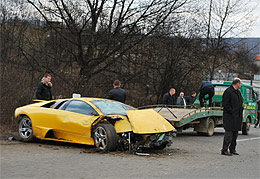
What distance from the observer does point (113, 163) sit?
842 centimetres

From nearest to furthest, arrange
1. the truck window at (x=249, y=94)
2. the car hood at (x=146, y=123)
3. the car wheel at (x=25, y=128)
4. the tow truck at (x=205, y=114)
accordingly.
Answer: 1. the car hood at (x=146, y=123)
2. the car wheel at (x=25, y=128)
3. the tow truck at (x=205, y=114)
4. the truck window at (x=249, y=94)

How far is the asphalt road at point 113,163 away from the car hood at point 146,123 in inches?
23.9

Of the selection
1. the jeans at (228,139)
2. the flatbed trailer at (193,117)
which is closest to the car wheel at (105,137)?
the jeans at (228,139)

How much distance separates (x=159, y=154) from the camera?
10.1 metres

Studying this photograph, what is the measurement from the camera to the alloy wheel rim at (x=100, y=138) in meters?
9.89

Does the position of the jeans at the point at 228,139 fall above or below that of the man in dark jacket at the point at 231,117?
below

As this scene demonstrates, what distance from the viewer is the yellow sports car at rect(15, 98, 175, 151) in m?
9.88

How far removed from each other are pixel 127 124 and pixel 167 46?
47.4ft

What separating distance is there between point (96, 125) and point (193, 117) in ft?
19.3

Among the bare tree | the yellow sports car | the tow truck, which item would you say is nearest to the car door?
the yellow sports car

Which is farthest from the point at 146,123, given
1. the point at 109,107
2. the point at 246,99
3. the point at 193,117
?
the point at 246,99

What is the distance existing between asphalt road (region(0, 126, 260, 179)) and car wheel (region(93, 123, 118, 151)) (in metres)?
0.18

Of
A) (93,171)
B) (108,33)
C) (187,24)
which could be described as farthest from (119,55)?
(93,171)

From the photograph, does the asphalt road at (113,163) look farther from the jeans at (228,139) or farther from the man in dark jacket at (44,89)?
the man in dark jacket at (44,89)
